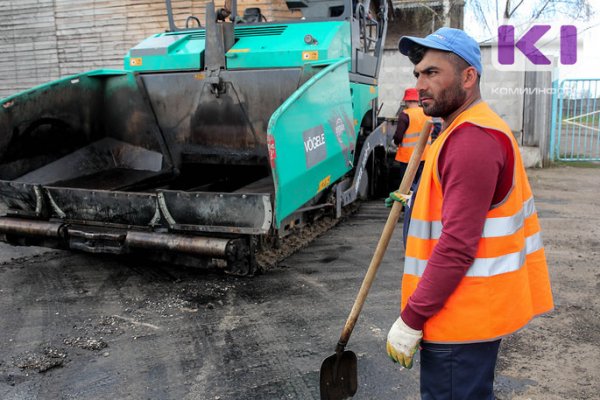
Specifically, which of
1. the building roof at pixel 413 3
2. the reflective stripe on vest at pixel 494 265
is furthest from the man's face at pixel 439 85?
the building roof at pixel 413 3

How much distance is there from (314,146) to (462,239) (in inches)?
107

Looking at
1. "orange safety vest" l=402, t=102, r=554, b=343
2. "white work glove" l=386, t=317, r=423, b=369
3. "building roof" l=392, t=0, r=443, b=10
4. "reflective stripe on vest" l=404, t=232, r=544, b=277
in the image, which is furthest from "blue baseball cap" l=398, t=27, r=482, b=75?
"building roof" l=392, t=0, r=443, b=10

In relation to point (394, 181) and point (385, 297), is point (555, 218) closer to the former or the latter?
point (394, 181)

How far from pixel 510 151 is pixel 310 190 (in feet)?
8.95

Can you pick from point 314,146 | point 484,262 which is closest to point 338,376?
point 484,262

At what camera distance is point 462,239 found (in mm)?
1468

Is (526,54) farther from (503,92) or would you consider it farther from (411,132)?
(411,132)

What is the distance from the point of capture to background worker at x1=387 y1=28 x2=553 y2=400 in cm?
146

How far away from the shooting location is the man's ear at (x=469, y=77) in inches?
63.4

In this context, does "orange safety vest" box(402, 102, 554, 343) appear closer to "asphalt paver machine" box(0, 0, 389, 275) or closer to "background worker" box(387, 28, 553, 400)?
"background worker" box(387, 28, 553, 400)

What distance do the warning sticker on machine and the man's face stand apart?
2.32 meters

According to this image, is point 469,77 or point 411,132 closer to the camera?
point 469,77

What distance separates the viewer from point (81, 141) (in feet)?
18.4

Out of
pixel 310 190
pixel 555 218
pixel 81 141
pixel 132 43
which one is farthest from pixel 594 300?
pixel 132 43
